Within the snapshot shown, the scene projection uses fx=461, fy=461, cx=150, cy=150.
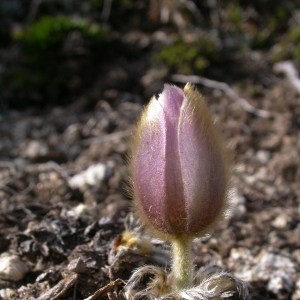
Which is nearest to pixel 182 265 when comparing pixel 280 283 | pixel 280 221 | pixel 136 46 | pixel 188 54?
pixel 280 283

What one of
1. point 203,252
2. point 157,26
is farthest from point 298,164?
point 157,26

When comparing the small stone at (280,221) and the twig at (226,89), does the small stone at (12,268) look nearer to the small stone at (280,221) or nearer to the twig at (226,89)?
the small stone at (280,221)

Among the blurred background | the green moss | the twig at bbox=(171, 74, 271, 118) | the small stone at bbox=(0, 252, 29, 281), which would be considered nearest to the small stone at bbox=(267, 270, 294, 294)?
the small stone at bbox=(0, 252, 29, 281)

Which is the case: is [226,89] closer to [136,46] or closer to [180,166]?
[136,46]

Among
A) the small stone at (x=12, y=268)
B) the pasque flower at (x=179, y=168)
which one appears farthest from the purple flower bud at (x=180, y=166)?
the small stone at (x=12, y=268)

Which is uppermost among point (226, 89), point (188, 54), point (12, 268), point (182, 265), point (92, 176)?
point (188, 54)

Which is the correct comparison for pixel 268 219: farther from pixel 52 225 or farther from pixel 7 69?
pixel 7 69

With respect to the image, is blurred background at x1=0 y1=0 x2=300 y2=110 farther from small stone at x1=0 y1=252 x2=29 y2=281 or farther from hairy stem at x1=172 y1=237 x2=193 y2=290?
hairy stem at x1=172 y1=237 x2=193 y2=290
